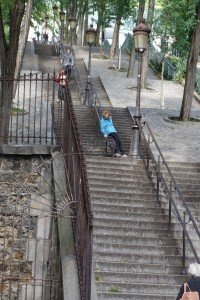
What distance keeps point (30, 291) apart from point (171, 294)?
2543 millimetres

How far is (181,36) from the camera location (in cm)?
2273

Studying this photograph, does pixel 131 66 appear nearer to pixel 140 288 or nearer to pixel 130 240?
pixel 130 240

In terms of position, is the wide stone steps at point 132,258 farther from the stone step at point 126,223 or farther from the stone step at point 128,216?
the stone step at point 128,216

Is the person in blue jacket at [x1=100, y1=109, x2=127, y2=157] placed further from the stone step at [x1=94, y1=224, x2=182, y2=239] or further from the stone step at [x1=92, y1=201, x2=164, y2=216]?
the stone step at [x1=94, y1=224, x2=182, y2=239]

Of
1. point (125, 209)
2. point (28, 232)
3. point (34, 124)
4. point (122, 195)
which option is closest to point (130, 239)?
point (125, 209)

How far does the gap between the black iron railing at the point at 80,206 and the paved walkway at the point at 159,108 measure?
15.3 ft

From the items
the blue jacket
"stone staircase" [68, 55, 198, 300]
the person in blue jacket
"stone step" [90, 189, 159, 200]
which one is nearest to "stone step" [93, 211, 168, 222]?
"stone staircase" [68, 55, 198, 300]

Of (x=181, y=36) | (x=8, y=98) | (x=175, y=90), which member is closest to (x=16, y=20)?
(x=8, y=98)

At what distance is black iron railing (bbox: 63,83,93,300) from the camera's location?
22.9 ft

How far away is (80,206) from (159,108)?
53.0 feet

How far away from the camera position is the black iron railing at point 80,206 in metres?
6.99

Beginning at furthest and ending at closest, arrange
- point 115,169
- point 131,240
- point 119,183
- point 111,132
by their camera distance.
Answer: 1. point 111,132
2. point 115,169
3. point 119,183
4. point 131,240

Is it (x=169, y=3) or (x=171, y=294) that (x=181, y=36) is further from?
(x=171, y=294)

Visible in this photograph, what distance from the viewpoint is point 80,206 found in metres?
8.11
